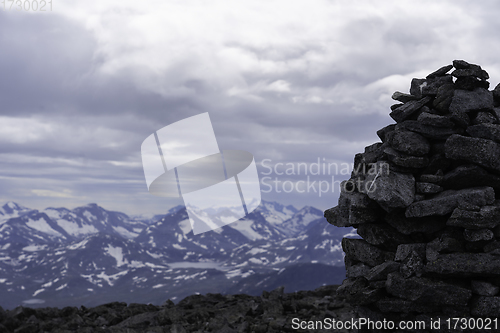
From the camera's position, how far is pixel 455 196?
10750 millimetres

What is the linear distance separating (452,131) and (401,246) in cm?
411

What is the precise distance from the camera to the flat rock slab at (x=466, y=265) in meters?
10.3

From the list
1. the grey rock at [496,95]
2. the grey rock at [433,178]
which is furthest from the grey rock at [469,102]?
the grey rock at [433,178]

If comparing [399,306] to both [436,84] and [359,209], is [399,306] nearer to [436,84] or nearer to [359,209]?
[359,209]

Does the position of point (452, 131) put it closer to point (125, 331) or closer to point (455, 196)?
point (455, 196)

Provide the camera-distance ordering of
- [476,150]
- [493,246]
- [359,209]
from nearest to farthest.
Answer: [493,246], [476,150], [359,209]

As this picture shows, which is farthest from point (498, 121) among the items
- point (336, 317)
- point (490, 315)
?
point (336, 317)

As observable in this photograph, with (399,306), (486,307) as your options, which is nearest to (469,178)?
(486,307)

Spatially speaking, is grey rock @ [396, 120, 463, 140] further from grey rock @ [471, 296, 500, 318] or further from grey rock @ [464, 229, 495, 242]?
grey rock @ [471, 296, 500, 318]

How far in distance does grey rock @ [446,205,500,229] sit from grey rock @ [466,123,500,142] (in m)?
2.25

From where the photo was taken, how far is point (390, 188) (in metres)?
11.3

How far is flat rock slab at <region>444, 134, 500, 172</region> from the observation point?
35.4 ft

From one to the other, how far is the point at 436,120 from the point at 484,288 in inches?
209

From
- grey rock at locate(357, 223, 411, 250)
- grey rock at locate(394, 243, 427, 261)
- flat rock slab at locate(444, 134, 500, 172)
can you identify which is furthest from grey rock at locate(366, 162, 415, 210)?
flat rock slab at locate(444, 134, 500, 172)
